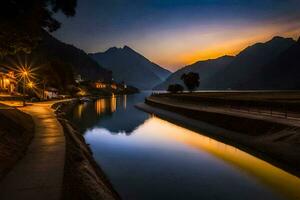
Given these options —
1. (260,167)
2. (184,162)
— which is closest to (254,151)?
(260,167)

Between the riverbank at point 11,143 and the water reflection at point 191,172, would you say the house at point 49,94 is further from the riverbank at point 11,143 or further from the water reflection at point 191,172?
the riverbank at point 11,143

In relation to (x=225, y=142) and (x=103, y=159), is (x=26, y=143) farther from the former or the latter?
(x=225, y=142)

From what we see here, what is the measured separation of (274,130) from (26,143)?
23.2m

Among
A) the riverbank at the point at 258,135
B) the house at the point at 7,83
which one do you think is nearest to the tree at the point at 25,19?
the riverbank at the point at 258,135

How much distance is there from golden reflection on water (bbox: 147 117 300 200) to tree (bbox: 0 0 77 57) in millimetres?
16550

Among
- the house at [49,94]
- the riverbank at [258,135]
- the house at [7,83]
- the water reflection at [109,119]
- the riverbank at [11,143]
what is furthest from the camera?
the house at [49,94]

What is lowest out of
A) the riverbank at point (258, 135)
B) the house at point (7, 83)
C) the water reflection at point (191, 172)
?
the water reflection at point (191, 172)

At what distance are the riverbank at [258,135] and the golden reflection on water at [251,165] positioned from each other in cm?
98

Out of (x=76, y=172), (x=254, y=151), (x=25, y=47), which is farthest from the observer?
(x=254, y=151)

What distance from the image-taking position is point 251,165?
23.7 metres

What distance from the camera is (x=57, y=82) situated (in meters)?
121

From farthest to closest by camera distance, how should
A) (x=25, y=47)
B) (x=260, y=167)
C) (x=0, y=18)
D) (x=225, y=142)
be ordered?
(x=225, y=142) → (x=260, y=167) → (x=25, y=47) → (x=0, y=18)

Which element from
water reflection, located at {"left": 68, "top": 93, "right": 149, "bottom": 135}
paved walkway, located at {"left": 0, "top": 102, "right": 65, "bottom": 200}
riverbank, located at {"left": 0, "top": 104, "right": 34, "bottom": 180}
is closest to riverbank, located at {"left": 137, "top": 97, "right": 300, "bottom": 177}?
water reflection, located at {"left": 68, "top": 93, "right": 149, "bottom": 135}

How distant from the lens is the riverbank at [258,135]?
933 inches
